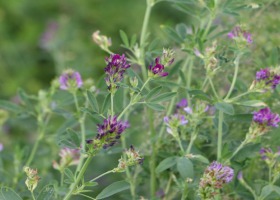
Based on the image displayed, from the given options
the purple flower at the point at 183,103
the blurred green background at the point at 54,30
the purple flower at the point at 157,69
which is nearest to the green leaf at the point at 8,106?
the purple flower at the point at 183,103

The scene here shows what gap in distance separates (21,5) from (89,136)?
1.99m

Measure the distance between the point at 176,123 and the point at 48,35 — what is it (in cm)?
187

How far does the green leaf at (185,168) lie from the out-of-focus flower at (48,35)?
1727mm

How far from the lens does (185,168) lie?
1.06m

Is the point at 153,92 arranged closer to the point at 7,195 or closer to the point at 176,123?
the point at 176,123

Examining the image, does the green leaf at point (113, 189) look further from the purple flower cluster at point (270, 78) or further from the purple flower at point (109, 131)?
the purple flower cluster at point (270, 78)

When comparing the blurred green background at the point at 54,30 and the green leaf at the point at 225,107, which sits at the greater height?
the green leaf at the point at 225,107

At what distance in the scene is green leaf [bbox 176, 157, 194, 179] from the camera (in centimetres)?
105

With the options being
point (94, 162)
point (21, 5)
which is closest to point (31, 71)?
point (21, 5)

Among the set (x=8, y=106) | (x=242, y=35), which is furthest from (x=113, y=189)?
(x=8, y=106)

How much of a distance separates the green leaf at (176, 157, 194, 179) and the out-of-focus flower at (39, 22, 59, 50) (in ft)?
5.67

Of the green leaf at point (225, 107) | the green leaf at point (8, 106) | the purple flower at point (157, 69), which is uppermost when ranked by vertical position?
the purple flower at point (157, 69)

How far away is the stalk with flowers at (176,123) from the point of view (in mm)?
960

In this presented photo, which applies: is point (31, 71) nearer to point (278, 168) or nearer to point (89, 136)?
point (89, 136)
